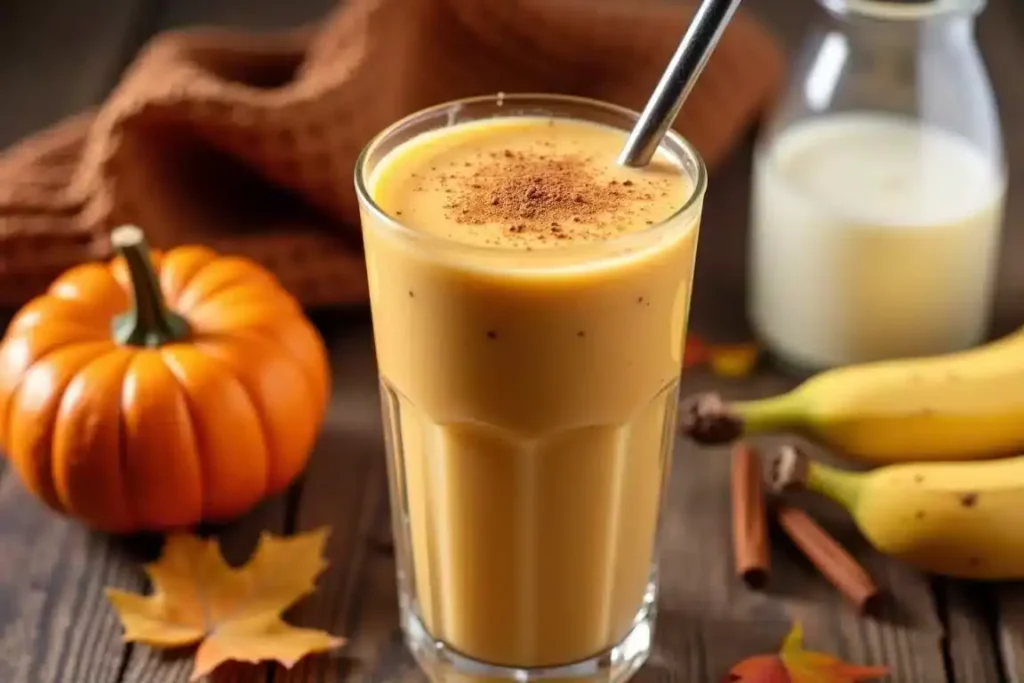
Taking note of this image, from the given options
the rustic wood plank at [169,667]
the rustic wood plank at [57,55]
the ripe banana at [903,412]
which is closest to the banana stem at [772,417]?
the ripe banana at [903,412]

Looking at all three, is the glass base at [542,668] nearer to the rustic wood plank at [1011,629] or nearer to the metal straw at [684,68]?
the rustic wood plank at [1011,629]

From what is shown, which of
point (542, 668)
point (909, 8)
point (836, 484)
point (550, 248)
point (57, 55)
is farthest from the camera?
point (57, 55)

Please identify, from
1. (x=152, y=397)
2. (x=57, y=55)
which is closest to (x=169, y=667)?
(x=152, y=397)

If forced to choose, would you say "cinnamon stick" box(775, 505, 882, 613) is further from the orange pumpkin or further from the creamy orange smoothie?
the orange pumpkin

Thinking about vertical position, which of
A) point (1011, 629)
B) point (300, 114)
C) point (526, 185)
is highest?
point (526, 185)

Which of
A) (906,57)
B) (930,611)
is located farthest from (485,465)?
(906,57)

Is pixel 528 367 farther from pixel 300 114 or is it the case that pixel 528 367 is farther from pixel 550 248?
pixel 300 114

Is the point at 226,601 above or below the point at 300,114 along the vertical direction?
below
